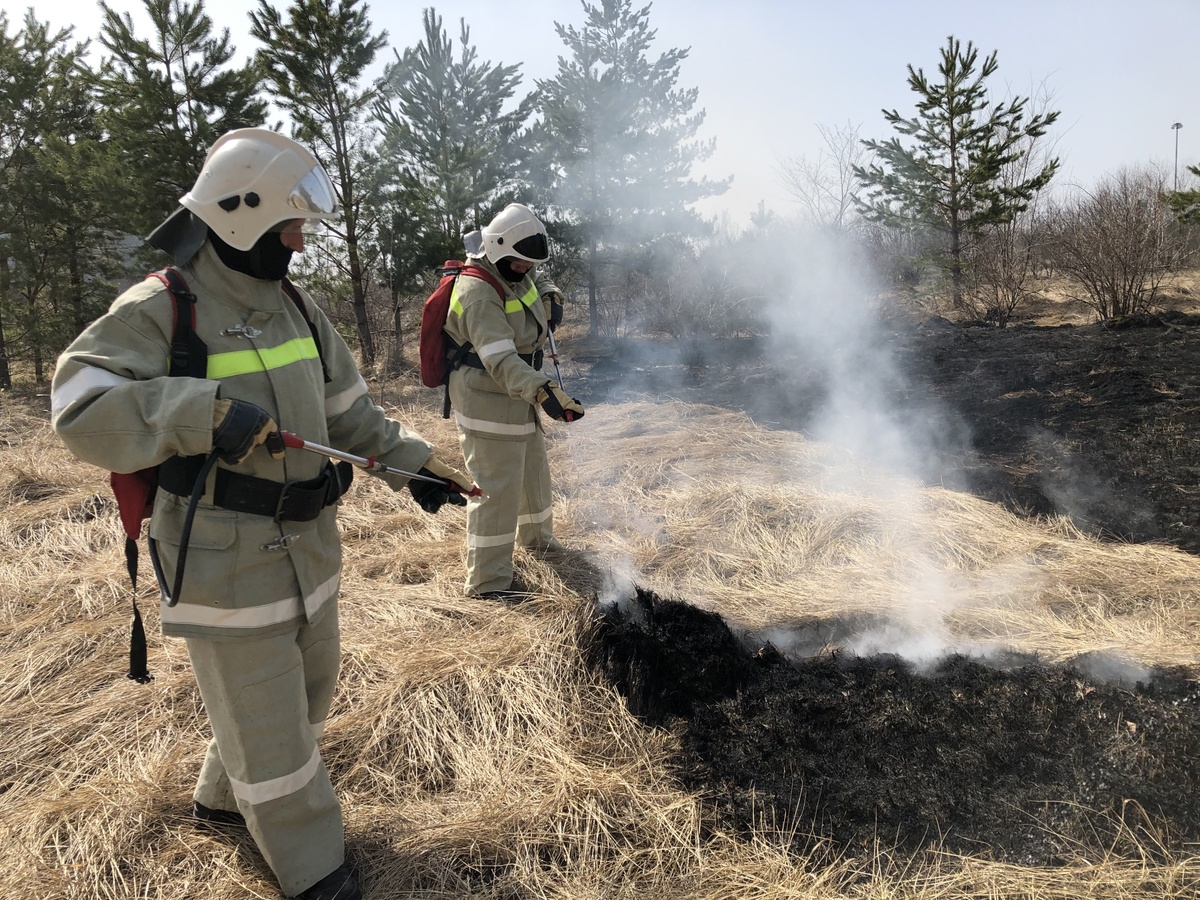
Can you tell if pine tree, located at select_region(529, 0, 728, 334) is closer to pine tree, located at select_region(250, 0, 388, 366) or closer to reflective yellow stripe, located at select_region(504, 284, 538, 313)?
pine tree, located at select_region(250, 0, 388, 366)

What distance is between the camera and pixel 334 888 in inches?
80.1

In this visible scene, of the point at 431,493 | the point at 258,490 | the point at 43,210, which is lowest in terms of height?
the point at 431,493

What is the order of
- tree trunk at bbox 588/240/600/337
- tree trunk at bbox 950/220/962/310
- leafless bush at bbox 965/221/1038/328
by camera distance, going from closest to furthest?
1. leafless bush at bbox 965/221/1038/328
2. tree trunk at bbox 950/220/962/310
3. tree trunk at bbox 588/240/600/337

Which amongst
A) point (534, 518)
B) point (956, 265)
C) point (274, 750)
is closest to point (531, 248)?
point (534, 518)

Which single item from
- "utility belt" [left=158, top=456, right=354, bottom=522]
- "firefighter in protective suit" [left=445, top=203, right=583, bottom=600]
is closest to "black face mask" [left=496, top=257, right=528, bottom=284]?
"firefighter in protective suit" [left=445, top=203, right=583, bottom=600]

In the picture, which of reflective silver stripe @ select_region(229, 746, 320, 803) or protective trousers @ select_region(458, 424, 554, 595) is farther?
protective trousers @ select_region(458, 424, 554, 595)

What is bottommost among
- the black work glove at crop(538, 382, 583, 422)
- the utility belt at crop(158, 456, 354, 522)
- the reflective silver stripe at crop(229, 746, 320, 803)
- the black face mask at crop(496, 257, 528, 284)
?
the reflective silver stripe at crop(229, 746, 320, 803)

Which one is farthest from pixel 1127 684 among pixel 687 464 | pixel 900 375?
pixel 900 375

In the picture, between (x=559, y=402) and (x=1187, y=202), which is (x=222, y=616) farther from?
(x=1187, y=202)

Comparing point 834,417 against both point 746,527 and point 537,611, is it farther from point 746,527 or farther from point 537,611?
point 537,611

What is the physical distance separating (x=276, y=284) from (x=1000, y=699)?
109 inches

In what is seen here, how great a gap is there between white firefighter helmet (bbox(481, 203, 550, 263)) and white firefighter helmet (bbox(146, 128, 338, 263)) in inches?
70.7

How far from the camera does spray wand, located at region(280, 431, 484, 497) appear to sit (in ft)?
5.98

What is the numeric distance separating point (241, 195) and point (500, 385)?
78.5 inches
